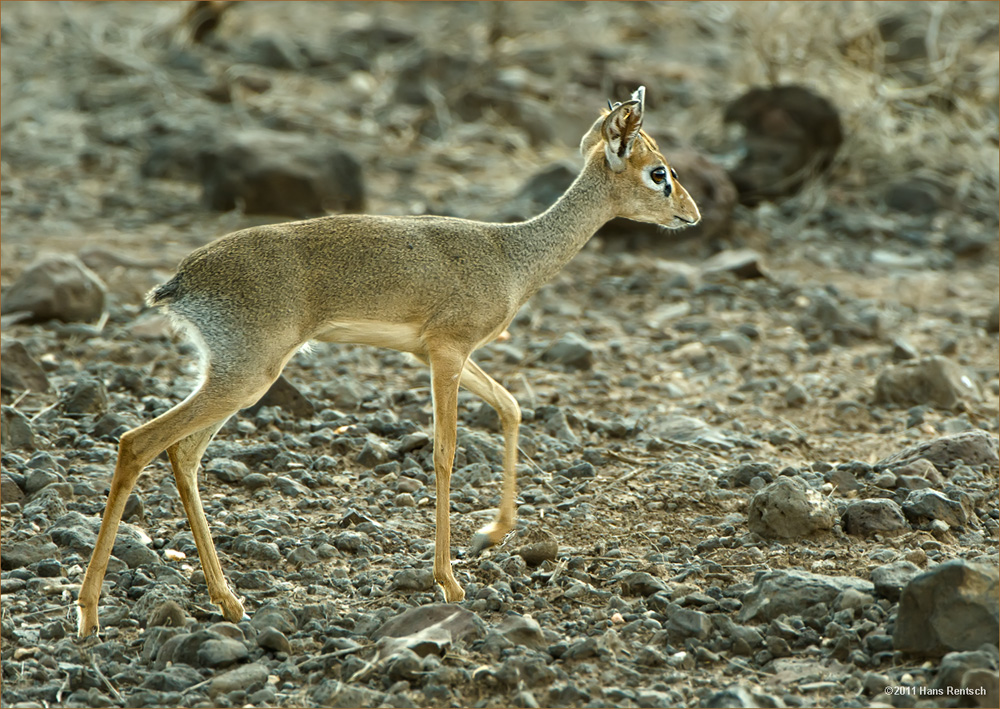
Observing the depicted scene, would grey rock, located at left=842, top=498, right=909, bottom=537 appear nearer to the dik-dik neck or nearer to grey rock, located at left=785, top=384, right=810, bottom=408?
the dik-dik neck

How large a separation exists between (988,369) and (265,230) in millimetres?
5817

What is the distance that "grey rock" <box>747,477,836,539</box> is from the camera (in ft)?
18.7

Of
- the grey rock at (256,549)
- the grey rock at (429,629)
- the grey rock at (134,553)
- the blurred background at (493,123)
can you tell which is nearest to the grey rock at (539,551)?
the grey rock at (429,629)

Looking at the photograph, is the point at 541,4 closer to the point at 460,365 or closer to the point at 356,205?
the point at 356,205

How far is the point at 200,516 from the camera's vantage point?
16.8 ft

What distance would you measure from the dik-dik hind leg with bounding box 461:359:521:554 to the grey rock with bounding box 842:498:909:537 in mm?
1595

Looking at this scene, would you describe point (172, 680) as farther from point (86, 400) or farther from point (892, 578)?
point (86, 400)

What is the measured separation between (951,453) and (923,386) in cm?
149

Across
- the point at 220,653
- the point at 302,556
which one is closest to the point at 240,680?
the point at 220,653

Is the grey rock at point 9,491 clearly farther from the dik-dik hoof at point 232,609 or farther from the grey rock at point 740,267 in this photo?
the grey rock at point 740,267

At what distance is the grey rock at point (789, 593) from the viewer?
A: 4843 millimetres

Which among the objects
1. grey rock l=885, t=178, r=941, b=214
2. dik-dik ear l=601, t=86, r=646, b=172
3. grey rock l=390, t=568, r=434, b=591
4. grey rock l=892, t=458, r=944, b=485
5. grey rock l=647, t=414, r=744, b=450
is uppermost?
dik-dik ear l=601, t=86, r=646, b=172

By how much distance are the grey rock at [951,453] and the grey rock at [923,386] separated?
125 centimetres

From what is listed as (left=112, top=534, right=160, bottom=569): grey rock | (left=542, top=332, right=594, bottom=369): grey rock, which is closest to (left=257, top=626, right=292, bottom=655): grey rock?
(left=112, top=534, right=160, bottom=569): grey rock
